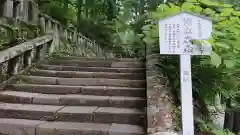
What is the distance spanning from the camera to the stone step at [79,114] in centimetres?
362

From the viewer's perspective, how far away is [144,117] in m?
3.53

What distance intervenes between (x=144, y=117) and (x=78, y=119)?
0.81m

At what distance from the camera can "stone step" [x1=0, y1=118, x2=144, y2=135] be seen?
3.27m

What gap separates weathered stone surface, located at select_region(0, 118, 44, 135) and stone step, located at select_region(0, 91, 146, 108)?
663 millimetres

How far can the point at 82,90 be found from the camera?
4.56 meters

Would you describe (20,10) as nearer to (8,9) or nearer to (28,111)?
(8,9)

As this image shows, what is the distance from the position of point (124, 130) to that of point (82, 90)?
1.46 m

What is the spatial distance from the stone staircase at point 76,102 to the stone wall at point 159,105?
28cm

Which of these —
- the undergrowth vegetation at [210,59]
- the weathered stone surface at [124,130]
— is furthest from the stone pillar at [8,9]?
the weathered stone surface at [124,130]

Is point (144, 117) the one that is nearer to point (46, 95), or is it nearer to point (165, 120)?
point (165, 120)

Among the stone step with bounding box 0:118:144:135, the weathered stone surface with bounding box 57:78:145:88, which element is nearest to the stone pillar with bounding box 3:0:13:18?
the weathered stone surface with bounding box 57:78:145:88

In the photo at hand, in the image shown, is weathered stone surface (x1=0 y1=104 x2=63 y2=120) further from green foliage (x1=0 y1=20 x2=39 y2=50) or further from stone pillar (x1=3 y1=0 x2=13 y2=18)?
stone pillar (x1=3 y1=0 x2=13 y2=18)

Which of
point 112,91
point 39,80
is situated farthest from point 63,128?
point 39,80

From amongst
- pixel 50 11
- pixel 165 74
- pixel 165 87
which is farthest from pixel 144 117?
pixel 50 11
